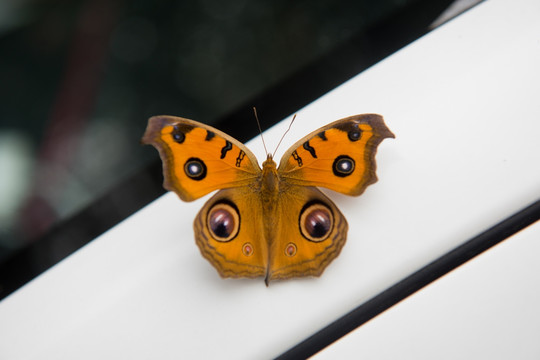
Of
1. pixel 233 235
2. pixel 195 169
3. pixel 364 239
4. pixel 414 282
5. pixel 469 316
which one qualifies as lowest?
pixel 469 316

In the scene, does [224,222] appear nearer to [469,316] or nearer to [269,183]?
[269,183]

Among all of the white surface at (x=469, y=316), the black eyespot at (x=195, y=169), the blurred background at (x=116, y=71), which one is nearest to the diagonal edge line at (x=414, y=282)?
the white surface at (x=469, y=316)

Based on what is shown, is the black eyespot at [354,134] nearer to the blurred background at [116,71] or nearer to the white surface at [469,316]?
A: the white surface at [469,316]

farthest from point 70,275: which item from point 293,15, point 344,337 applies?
point 293,15

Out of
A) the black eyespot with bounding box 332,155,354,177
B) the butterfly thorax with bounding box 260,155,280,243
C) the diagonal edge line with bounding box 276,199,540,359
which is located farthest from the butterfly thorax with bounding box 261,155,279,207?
the diagonal edge line with bounding box 276,199,540,359

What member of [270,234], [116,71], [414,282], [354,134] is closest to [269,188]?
[270,234]

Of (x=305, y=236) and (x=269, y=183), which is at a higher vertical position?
(x=269, y=183)
